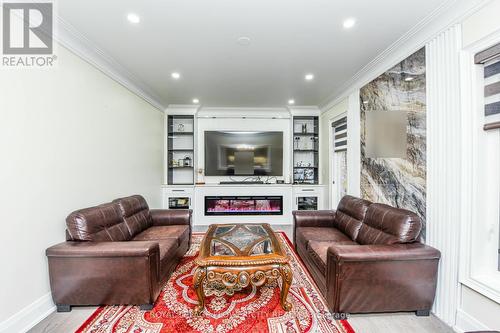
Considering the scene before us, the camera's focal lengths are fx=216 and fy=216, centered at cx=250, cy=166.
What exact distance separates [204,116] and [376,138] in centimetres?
383

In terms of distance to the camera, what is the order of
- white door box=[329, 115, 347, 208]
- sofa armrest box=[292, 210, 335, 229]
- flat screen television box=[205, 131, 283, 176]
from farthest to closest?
1. flat screen television box=[205, 131, 283, 176]
2. white door box=[329, 115, 347, 208]
3. sofa armrest box=[292, 210, 335, 229]

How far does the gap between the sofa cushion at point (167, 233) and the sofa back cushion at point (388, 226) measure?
7.73 feet

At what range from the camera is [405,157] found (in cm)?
251

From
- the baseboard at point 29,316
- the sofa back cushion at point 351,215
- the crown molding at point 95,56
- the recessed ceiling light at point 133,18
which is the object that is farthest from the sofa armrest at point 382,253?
the crown molding at point 95,56

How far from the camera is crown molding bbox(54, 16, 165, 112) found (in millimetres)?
2223

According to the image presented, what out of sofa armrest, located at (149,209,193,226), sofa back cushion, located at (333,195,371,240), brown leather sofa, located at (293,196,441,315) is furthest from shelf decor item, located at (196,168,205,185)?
brown leather sofa, located at (293,196,441,315)

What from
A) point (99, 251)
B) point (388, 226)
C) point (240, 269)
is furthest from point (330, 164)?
point (99, 251)

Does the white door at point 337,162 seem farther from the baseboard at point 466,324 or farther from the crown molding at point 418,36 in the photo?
the baseboard at point 466,324

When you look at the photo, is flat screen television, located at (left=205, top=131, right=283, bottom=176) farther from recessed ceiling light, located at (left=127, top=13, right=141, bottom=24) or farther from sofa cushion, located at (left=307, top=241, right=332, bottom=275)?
recessed ceiling light, located at (left=127, top=13, right=141, bottom=24)

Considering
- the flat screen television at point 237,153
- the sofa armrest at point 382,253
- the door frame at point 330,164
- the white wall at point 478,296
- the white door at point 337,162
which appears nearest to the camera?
the white wall at point 478,296

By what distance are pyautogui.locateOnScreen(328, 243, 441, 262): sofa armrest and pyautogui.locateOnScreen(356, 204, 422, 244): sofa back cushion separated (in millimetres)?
163

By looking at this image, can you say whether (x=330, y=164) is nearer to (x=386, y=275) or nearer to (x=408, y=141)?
(x=408, y=141)

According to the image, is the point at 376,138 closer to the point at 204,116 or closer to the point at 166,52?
the point at 166,52

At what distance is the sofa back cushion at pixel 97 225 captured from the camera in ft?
7.07
